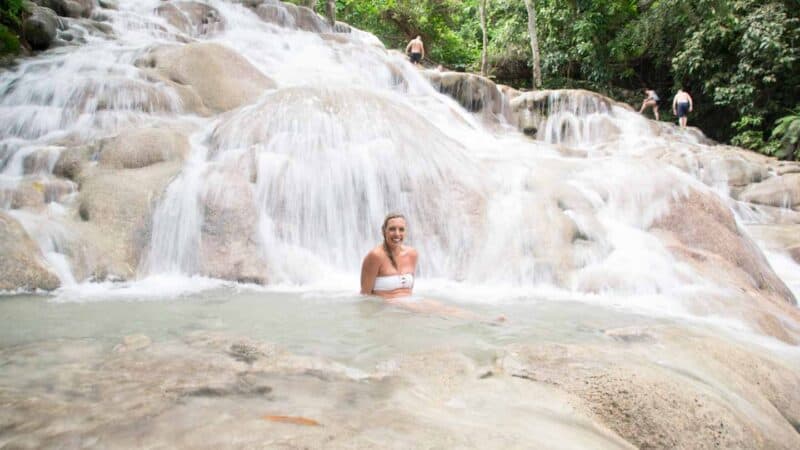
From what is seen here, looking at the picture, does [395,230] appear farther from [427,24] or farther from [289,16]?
[427,24]

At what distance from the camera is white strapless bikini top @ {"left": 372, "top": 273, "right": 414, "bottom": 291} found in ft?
16.3

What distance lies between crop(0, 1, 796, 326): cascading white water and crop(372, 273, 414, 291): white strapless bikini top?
0.94 metres

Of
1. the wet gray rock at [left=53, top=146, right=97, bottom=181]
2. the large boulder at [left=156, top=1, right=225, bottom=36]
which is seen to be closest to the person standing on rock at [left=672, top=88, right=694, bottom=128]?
the large boulder at [left=156, top=1, right=225, bottom=36]

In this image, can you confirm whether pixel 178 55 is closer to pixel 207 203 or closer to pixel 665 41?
pixel 207 203

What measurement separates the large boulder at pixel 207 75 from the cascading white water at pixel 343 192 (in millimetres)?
175

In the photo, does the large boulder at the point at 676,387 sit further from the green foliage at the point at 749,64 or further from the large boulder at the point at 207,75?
the green foliage at the point at 749,64

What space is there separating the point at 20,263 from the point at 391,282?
3343 millimetres

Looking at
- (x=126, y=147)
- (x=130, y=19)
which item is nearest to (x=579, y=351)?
(x=126, y=147)

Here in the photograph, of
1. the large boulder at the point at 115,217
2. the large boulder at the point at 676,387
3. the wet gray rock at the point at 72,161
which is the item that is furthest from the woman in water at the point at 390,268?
the wet gray rock at the point at 72,161

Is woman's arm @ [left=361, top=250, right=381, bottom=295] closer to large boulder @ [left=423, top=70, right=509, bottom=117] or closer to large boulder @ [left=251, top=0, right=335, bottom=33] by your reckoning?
large boulder @ [left=423, top=70, right=509, bottom=117]

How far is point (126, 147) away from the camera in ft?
23.0

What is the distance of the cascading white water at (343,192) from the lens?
5.97 metres

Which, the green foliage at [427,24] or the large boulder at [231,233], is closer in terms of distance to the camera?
the large boulder at [231,233]

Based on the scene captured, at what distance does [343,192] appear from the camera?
670 centimetres
